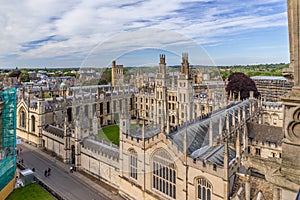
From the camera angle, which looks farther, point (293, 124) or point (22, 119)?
point (22, 119)

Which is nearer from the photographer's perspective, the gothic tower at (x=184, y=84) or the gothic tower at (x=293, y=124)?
Result: the gothic tower at (x=293, y=124)

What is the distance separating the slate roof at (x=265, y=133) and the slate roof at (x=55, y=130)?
65.8ft

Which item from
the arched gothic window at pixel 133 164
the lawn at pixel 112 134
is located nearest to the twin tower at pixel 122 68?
the arched gothic window at pixel 133 164

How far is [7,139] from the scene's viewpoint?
20.3m

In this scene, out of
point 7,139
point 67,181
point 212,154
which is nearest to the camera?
point 212,154

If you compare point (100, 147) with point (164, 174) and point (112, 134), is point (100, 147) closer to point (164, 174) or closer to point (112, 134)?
point (112, 134)

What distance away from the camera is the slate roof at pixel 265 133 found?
Answer: 21.0 m

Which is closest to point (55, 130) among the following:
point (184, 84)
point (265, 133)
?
point (184, 84)

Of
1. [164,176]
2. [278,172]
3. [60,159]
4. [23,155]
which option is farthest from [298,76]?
[23,155]

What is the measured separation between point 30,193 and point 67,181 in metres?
3.03

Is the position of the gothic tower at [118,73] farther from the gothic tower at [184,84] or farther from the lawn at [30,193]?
the lawn at [30,193]

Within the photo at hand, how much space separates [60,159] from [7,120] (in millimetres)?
7243

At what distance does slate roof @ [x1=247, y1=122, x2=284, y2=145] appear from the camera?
21.0m

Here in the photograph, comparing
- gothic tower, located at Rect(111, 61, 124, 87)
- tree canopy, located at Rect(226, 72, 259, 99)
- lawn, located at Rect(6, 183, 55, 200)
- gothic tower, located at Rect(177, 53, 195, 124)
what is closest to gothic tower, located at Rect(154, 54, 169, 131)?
gothic tower, located at Rect(177, 53, 195, 124)
